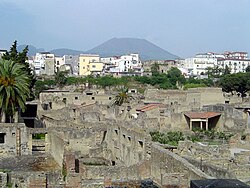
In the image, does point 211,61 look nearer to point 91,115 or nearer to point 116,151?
point 91,115

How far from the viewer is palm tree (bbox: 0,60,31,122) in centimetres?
3044

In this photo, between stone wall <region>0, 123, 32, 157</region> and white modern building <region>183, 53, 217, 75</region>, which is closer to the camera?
stone wall <region>0, 123, 32, 157</region>

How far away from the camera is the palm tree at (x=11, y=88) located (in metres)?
30.4

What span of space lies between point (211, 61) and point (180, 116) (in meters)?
115

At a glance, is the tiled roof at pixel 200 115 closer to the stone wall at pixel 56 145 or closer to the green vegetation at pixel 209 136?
the green vegetation at pixel 209 136

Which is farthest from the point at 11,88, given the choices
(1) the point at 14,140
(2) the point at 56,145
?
(2) the point at 56,145

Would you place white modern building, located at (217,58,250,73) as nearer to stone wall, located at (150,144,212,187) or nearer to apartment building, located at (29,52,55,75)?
apartment building, located at (29,52,55,75)

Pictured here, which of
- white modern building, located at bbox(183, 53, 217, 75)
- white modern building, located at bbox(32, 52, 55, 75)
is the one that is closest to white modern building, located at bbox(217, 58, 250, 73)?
white modern building, located at bbox(183, 53, 217, 75)

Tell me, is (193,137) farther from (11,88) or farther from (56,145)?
(11,88)

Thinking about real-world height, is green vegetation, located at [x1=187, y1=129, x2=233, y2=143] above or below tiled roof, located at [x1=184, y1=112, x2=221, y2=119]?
below

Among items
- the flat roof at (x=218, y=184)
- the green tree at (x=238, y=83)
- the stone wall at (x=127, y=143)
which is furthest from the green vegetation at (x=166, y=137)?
the green tree at (x=238, y=83)

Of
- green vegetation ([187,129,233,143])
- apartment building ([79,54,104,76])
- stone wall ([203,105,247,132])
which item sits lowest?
green vegetation ([187,129,233,143])

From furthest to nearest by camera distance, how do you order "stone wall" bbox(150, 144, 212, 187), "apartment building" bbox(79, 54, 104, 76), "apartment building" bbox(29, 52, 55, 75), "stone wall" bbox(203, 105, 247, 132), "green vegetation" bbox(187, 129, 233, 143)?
"apartment building" bbox(79, 54, 104, 76) → "apartment building" bbox(29, 52, 55, 75) → "stone wall" bbox(203, 105, 247, 132) → "green vegetation" bbox(187, 129, 233, 143) → "stone wall" bbox(150, 144, 212, 187)

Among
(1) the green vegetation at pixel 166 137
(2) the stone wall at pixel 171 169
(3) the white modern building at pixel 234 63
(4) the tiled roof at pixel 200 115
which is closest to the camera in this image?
(2) the stone wall at pixel 171 169
